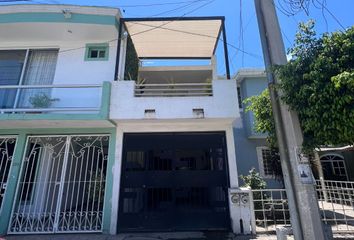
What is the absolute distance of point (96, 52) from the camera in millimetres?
8328

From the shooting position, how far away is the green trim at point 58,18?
7.67 meters

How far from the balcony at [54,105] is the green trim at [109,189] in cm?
60

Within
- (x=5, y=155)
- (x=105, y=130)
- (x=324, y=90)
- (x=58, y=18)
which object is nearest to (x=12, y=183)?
(x=5, y=155)

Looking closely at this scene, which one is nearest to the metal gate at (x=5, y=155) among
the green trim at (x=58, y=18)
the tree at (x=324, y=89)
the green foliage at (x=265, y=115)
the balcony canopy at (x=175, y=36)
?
the green trim at (x=58, y=18)

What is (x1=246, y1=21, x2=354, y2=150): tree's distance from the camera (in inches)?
139

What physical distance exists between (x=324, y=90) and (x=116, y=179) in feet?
18.4

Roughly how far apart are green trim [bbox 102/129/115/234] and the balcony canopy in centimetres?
371

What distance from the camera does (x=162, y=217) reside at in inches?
257

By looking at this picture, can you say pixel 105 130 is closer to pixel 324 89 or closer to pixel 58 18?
pixel 58 18

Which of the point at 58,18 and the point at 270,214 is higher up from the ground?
the point at 58,18

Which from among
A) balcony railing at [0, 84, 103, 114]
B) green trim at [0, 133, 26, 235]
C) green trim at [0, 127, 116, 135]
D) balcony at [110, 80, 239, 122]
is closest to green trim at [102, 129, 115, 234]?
green trim at [0, 127, 116, 135]

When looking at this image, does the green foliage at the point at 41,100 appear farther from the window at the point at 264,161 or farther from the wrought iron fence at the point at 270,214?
the window at the point at 264,161

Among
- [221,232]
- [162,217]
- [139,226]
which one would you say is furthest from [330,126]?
[139,226]

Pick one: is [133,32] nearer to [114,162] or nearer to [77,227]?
[114,162]
